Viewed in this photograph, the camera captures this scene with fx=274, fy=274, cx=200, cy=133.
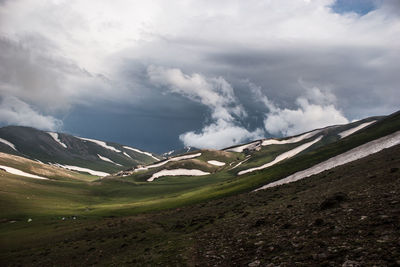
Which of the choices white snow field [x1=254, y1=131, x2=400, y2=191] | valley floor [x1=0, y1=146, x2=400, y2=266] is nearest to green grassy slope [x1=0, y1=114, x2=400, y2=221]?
white snow field [x1=254, y1=131, x2=400, y2=191]

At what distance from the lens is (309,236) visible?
748 inches

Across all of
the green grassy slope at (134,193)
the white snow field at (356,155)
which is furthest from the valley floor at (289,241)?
the green grassy slope at (134,193)

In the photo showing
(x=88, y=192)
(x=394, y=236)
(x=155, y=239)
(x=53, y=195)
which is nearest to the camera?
(x=394, y=236)

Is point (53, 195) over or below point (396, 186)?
over

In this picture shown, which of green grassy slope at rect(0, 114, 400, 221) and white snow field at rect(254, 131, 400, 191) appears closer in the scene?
white snow field at rect(254, 131, 400, 191)

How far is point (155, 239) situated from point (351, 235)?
27121 mm

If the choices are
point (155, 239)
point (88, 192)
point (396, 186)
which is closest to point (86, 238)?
point (155, 239)

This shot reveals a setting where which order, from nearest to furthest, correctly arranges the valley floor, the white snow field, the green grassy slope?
the valley floor, the white snow field, the green grassy slope

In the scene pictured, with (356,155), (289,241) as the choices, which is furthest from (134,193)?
(289,241)

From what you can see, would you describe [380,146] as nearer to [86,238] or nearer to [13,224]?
[86,238]

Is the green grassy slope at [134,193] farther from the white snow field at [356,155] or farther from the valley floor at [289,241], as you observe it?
the valley floor at [289,241]

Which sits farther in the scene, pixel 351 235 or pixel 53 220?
pixel 53 220

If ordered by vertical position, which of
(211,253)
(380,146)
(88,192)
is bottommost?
(211,253)

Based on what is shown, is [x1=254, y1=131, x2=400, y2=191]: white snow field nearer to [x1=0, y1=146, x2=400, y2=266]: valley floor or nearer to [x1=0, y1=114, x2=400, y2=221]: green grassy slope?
[x1=0, y1=114, x2=400, y2=221]: green grassy slope
